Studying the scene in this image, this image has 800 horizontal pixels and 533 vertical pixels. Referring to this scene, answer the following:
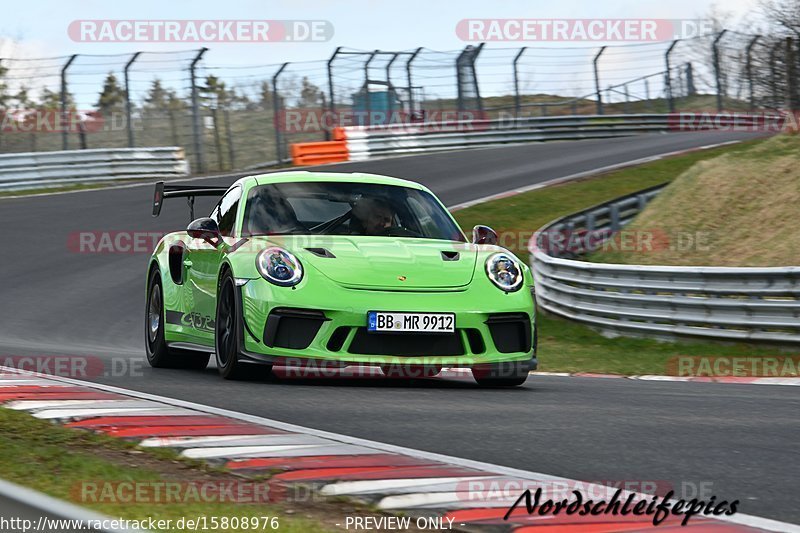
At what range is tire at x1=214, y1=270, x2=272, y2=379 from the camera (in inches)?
287

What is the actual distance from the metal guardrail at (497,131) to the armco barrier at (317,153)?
1.19 feet

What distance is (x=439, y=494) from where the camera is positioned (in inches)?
157

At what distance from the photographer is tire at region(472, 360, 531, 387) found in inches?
291

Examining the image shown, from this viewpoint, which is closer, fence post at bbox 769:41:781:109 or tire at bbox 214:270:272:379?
tire at bbox 214:270:272:379

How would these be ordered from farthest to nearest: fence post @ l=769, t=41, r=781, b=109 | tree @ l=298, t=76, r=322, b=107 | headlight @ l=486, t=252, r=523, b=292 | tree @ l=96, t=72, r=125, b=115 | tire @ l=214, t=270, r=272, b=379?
1. fence post @ l=769, t=41, r=781, b=109
2. tree @ l=298, t=76, r=322, b=107
3. tree @ l=96, t=72, r=125, b=115
4. headlight @ l=486, t=252, r=523, b=292
5. tire @ l=214, t=270, r=272, b=379

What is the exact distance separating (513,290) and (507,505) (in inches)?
146

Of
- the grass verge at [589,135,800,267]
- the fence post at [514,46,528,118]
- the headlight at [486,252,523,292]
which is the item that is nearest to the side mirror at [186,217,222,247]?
the headlight at [486,252,523,292]

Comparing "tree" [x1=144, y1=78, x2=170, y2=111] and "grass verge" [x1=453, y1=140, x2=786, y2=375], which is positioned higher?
"tree" [x1=144, y1=78, x2=170, y2=111]

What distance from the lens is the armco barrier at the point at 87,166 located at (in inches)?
973

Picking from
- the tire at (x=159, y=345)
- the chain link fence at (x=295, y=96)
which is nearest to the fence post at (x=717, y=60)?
the chain link fence at (x=295, y=96)

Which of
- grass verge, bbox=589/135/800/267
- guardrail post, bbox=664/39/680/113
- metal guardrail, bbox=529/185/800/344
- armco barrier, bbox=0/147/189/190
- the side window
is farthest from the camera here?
guardrail post, bbox=664/39/680/113

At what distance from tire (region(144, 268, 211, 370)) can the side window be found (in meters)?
0.79

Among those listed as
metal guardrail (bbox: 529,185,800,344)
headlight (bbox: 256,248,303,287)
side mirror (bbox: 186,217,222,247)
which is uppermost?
side mirror (bbox: 186,217,222,247)

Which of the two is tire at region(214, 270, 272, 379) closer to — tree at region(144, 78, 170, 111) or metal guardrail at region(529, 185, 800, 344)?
metal guardrail at region(529, 185, 800, 344)
